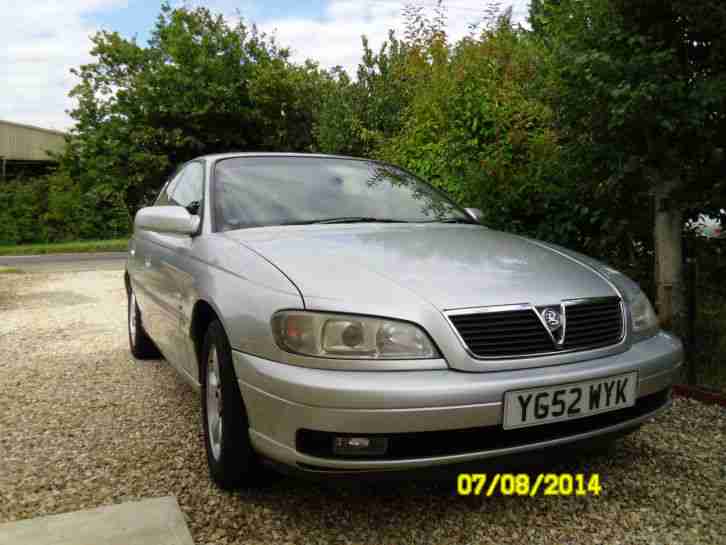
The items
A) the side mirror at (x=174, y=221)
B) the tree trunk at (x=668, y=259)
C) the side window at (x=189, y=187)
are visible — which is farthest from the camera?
the tree trunk at (x=668, y=259)

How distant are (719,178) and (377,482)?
10.2 feet

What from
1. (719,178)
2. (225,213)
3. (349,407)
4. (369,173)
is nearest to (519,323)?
(349,407)

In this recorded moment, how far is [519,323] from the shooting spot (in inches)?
89.4

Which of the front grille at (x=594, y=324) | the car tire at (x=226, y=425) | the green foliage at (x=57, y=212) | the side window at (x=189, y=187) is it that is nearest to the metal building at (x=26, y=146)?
the green foliage at (x=57, y=212)

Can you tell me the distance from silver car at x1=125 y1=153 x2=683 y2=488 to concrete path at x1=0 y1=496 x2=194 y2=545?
28cm

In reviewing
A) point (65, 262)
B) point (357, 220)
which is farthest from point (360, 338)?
point (65, 262)

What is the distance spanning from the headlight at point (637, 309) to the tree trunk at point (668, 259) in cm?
152

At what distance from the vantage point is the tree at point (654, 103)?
3646mm

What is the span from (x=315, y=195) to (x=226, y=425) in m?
1.35

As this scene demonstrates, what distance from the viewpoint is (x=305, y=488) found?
274 cm

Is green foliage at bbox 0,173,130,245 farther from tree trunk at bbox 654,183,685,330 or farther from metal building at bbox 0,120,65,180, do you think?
tree trunk at bbox 654,183,685,330

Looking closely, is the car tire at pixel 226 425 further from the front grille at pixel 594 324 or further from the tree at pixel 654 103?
the tree at pixel 654 103

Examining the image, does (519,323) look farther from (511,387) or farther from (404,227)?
(404,227)
